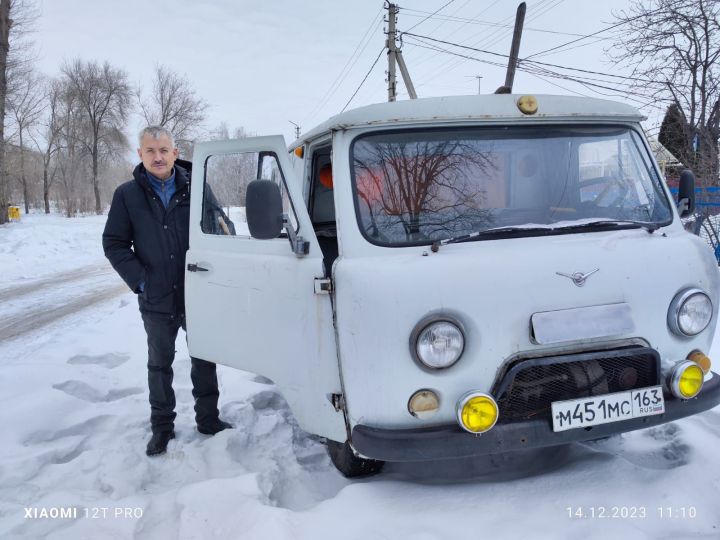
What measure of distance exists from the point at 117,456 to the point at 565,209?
3130 millimetres

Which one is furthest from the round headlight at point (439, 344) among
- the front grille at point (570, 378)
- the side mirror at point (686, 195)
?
the side mirror at point (686, 195)

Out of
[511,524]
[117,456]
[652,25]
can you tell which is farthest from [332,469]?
[652,25]

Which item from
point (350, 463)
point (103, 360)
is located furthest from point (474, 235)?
point (103, 360)

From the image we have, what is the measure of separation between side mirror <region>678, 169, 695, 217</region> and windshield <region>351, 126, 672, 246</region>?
0.33m

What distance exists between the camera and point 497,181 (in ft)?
8.79

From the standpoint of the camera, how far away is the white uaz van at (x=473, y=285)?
2266 mm

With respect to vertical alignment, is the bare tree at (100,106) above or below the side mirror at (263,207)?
above

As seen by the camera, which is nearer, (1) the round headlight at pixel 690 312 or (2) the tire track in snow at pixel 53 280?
(1) the round headlight at pixel 690 312

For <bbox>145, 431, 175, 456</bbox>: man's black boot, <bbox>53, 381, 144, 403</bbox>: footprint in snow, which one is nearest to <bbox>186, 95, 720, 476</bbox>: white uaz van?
<bbox>145, 431, 175, 456</bbox>: man's black boot

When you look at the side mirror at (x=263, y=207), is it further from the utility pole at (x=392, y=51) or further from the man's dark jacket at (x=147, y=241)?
the utility pole at (x=392, y=51)

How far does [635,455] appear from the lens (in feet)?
9.75

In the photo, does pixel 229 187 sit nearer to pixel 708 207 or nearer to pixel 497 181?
pixel 497 181

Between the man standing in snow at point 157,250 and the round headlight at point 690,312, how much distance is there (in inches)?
115

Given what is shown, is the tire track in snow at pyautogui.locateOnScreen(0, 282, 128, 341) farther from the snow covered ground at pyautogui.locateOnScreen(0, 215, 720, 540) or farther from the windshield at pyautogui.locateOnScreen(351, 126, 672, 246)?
the windshield at pyautogui.locateOnScreen(351, 126, 672, 246)
